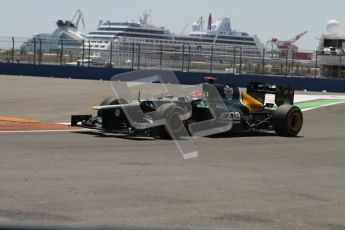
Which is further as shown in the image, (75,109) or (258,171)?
(75,109)

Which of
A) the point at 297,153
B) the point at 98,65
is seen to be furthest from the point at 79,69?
the point at 297,153

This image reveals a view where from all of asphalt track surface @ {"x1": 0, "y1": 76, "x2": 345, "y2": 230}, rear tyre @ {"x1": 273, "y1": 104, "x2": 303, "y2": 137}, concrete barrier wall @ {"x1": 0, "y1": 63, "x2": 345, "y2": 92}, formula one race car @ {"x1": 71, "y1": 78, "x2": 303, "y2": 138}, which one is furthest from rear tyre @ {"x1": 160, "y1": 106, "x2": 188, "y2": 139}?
concrete barrier wall @ {"x1": 0, "y1": 63, "x2": 345, "y2": 92}

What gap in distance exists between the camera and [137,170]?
29.8ft

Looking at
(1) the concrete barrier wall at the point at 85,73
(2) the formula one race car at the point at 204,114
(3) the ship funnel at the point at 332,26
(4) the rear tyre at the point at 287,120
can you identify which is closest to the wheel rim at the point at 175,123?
(2) the formula one race car at the point at 204,114

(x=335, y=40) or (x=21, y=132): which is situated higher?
(x=335, y=40)

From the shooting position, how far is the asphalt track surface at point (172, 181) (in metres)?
6.19

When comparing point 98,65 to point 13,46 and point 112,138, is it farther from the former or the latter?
point 112,138

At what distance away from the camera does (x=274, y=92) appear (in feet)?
52.0

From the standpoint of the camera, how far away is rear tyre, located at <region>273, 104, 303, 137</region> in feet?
48.5

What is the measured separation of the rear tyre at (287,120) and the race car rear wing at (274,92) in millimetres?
600

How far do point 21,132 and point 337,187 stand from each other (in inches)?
297

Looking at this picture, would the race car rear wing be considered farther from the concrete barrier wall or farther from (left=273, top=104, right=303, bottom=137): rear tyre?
the concrete barrier wall

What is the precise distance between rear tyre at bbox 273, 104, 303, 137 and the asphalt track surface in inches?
12.0

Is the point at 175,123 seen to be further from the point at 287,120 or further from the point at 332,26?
the point at 332,26
